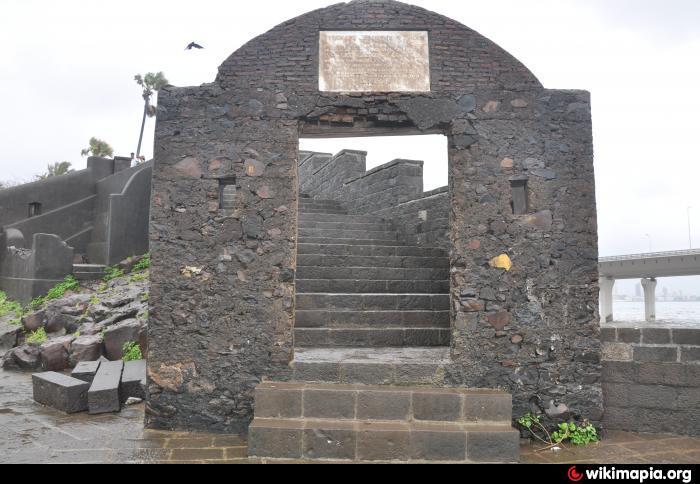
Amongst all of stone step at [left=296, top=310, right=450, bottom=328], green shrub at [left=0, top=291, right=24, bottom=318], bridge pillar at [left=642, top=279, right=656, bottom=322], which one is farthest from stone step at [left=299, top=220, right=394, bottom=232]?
bridge pillar at [left=642, top=279, right=656, bottom=322]

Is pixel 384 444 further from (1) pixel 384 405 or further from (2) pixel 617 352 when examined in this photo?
(2) pixel 617 352

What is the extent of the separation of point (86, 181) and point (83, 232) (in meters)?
1.64

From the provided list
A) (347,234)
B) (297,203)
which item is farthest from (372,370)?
(347,234)

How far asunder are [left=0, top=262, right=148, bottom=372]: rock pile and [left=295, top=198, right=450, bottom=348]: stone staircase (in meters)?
2.67

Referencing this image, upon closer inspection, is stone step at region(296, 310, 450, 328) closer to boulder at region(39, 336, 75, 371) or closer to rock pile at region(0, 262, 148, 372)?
rock pile at region(0, 262, 148, 372)

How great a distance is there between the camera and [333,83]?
15.8 ft

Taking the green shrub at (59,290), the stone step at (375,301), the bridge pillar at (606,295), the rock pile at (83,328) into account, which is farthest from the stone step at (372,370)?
the bridge pillar at (606,295)

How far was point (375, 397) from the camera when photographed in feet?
13.4

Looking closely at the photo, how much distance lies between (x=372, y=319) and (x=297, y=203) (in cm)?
185
